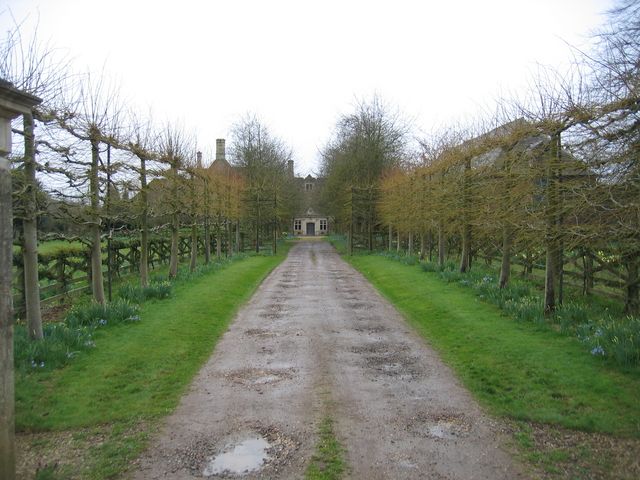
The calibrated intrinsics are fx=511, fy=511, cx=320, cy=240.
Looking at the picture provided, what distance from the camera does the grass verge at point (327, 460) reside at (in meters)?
4.49

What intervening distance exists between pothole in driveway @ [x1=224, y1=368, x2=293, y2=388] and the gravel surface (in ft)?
0.05

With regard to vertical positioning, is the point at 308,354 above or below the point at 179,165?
below

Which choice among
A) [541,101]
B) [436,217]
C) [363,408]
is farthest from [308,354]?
[436,217]

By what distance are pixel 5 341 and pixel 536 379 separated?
625cm

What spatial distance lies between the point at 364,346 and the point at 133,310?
15.5 ft

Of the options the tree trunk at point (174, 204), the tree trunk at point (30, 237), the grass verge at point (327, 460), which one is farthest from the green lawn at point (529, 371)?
the tree trunk at point (174, 204)

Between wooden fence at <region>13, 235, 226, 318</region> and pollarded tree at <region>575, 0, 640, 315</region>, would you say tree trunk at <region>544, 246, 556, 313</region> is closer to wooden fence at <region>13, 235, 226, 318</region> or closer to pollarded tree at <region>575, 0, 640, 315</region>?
pollarded tree at <region>575, 0, 640, 315</region>

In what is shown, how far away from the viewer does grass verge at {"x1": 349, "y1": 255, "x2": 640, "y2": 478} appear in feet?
17.4

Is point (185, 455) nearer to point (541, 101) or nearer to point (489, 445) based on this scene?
point (489, 445)

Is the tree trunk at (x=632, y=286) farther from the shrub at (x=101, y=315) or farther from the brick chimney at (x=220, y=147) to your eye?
the brick chimney at (x=220, y=147)

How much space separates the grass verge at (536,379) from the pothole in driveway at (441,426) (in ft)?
1.71

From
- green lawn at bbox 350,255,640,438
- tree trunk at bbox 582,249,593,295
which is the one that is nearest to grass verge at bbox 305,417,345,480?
green lawn at bbox 350,255,640,438

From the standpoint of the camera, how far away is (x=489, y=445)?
16.7 feet

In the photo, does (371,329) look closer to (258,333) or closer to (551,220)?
(258,333)
